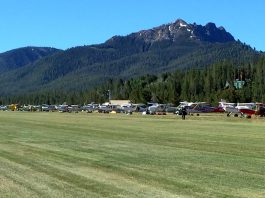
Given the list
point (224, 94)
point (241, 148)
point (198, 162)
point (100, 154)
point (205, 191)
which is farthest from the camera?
point (224, 94)

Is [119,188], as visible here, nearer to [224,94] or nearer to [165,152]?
[165,152]

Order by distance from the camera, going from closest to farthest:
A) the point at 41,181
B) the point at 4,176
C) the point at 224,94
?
the point at 41,181, the point at 4,176, the point at 224,94

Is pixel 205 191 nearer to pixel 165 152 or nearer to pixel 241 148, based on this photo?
pixel 165 152

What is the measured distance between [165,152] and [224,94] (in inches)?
6485

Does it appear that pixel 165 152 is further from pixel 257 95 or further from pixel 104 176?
pixel 257 95

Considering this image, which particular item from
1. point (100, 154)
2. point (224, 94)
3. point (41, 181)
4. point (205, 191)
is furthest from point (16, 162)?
point (224, 94)

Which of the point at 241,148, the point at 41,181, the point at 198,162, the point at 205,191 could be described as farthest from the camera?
the point at 241,148

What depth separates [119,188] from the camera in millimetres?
14211

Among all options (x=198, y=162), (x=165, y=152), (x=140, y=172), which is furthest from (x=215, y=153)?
(x=140, y=172)

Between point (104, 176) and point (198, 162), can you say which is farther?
point (198, 162)

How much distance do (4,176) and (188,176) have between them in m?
5.28

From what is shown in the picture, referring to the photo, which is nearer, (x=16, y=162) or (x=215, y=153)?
(x=16, y=162)

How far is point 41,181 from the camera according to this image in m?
15.6

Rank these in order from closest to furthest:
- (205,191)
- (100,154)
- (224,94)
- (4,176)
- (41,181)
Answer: (205,191) < (41,181) < (4,176) < (100,154) < (224,94)
